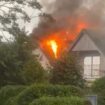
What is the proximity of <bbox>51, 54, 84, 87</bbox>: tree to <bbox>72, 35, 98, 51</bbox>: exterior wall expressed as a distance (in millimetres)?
16527

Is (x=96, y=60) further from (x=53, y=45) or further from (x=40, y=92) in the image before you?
(x=40, y=92)

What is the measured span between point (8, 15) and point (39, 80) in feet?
16.2

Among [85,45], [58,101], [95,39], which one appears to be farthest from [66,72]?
[95,39]

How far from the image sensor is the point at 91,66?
135 feet

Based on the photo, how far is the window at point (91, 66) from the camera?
40.2 metres

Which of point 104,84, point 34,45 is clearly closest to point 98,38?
point 34,45

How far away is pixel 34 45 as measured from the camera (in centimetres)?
3092

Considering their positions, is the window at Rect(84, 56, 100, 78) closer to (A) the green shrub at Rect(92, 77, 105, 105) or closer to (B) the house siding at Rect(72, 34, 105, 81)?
(B) the house siding at Rect(72, 34, 105, 81)

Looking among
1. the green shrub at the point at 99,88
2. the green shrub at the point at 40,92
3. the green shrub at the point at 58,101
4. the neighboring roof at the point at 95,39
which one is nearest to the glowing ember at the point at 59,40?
the neighboring roof at the point at 95,39

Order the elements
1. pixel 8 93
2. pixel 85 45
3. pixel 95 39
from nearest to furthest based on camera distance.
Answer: pixel 8 93
pixel 85 45
pixel 95 39

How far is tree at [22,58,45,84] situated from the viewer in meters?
25.4

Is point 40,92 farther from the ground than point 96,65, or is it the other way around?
point 96,65

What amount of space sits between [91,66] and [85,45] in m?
2.18

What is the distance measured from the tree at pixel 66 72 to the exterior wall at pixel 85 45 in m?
16.5
